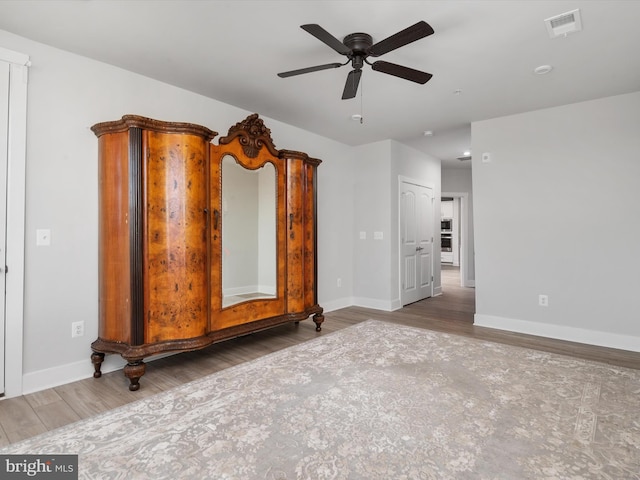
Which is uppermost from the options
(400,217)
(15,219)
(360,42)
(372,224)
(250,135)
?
(360,42)

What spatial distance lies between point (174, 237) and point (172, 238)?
0.02m

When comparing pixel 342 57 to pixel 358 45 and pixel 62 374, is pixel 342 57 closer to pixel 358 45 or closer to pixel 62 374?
pixel 358 45

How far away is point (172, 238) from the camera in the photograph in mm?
2586

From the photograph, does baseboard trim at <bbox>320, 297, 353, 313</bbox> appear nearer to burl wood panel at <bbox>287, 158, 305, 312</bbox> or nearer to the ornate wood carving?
burl wood panel at <bbox>287, 158, 305, 312</bbox>

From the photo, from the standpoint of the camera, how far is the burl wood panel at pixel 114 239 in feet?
8.18

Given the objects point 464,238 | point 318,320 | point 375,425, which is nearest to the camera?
point 375,425

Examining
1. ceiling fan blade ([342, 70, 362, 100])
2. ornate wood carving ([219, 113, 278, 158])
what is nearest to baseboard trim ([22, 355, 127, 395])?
ornate wood carving ([219, 113, 278, 158])

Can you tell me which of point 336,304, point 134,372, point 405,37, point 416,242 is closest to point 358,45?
point 405,37

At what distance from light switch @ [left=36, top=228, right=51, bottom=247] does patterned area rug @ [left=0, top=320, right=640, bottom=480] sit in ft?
4.38

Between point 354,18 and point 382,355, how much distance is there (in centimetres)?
265

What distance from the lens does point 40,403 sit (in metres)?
2.27

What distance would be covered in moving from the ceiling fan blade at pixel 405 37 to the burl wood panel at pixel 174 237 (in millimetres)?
1501

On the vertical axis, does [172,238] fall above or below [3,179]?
below

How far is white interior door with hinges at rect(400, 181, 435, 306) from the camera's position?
5395 millimetres
